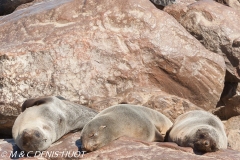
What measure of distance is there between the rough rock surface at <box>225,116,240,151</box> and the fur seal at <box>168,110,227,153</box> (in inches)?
81.2

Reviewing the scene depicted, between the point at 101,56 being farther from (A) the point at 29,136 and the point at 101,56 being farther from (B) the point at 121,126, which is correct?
(A) the point at 29,136

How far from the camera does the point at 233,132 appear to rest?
9.67 m

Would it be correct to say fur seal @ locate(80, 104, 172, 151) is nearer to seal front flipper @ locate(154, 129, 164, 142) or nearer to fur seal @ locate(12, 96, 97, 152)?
seal front flipper @ locate(154, 129, 164, 142)

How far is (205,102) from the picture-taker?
29.3 feet

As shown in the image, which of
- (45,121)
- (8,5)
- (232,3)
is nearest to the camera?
(45,121)

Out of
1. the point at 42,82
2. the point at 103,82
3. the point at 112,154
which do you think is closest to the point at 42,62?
the point at 42,82

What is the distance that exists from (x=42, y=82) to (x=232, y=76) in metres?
3.62

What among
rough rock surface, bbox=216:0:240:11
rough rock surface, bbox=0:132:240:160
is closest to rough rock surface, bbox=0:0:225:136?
rough rock surface, bbox=0:132:240:160

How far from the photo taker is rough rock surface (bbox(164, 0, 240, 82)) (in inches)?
385

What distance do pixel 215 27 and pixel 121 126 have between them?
4.03 metres

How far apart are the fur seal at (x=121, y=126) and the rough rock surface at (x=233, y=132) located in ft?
7.17

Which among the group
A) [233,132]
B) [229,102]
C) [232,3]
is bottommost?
[233,132]

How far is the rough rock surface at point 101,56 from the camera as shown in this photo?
830 cm

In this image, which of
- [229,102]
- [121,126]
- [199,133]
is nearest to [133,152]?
[121,126]
